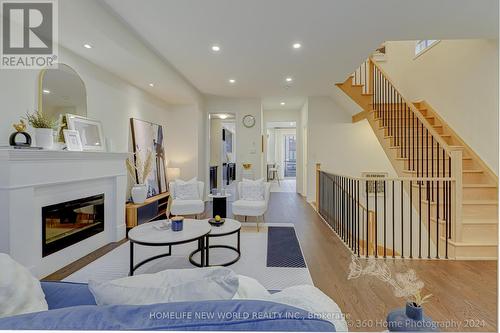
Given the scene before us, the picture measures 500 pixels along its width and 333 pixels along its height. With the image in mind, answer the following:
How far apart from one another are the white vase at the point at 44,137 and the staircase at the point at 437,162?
4378mm

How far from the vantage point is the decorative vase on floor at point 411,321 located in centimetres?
83

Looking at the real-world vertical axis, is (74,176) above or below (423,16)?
below

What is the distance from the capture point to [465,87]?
157 inches

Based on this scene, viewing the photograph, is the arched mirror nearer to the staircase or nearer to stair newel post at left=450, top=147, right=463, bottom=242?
the staircase

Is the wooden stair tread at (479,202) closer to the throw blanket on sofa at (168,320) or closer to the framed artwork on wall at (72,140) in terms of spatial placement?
the throw blanket on sofa at (168,320)

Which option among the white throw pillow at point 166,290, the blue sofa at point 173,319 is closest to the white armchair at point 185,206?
the white throw pillow at point 166,290

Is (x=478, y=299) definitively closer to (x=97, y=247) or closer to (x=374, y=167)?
(x=97, y=247)

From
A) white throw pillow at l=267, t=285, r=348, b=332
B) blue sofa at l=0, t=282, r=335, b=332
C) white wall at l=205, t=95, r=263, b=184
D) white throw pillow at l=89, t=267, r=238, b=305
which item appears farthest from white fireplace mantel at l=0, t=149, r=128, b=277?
white wall at l=205, t=95, r=263, b=184

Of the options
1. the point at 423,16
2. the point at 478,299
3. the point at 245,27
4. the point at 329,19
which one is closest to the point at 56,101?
the point at 245,27

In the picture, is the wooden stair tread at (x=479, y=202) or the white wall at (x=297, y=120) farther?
→ the white wall at (x=297, y=120)

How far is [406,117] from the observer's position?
4855 millimetres

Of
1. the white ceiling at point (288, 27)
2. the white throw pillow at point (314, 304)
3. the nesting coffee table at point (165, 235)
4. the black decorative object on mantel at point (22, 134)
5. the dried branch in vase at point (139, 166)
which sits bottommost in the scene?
→ the nesting coffee table at point (165, 235)

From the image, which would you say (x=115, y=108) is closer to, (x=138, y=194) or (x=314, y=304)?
(x=138, y=194)

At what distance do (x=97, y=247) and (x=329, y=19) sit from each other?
4056mm
